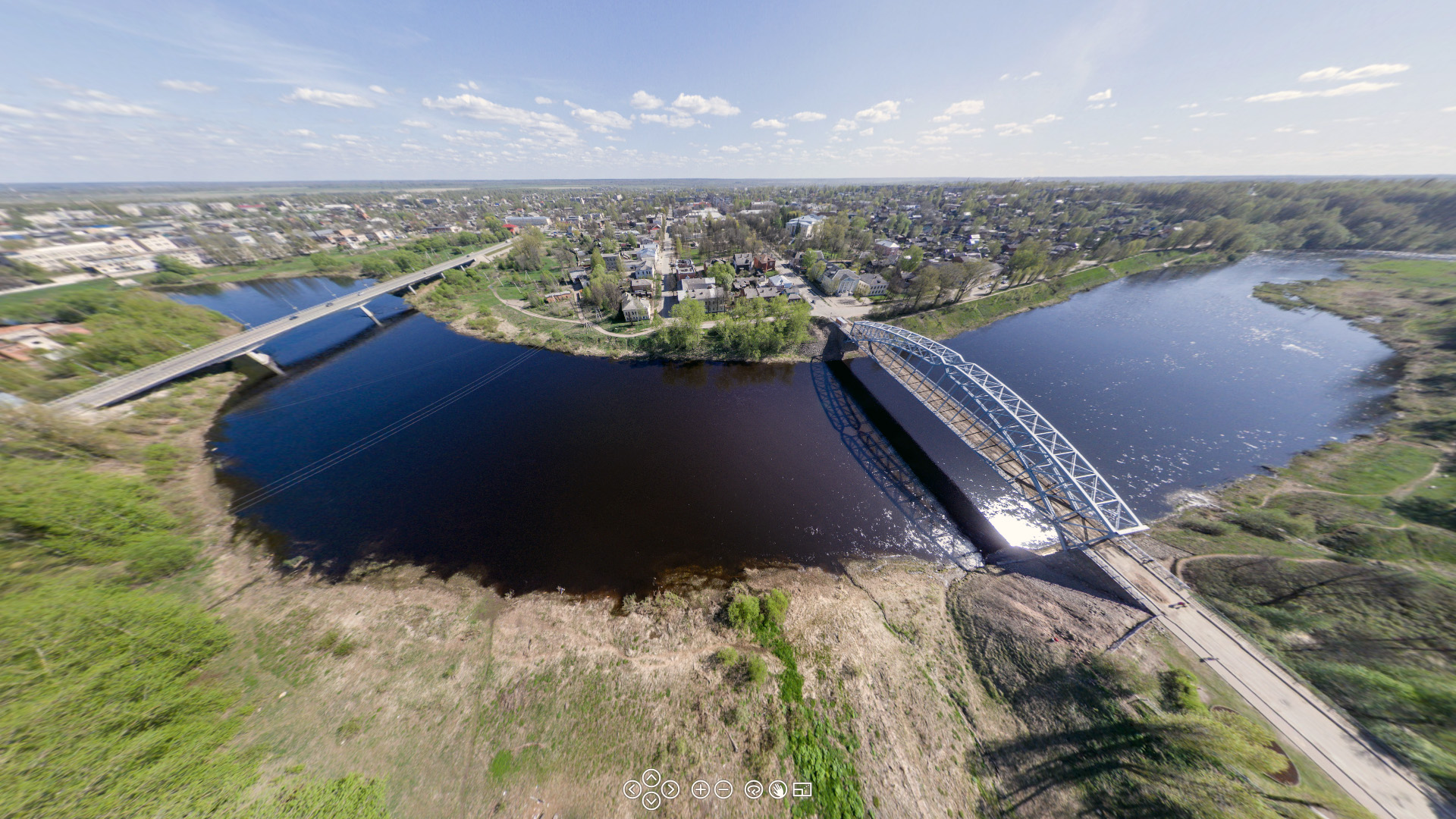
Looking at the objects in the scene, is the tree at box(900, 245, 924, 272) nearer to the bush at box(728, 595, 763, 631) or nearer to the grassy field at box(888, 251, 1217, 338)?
the grassy field at box(888, 251, 1217, 338)

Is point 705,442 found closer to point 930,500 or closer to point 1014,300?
point 930,500

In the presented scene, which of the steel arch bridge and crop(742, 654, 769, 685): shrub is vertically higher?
the steel arch bridge

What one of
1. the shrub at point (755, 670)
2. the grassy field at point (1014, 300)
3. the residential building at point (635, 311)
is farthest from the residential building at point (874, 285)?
the shrub at point (755, 670)

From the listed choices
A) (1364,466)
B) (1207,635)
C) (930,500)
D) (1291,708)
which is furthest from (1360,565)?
(930,500)

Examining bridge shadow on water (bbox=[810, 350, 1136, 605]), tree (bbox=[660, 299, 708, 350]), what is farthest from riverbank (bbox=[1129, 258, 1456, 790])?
tree (bbox=[660, 299, 708, 350])

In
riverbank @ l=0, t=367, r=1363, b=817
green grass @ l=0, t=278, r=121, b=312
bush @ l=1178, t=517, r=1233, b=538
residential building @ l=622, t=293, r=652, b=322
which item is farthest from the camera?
residential building @ l=622, t=293, r=652, b=322

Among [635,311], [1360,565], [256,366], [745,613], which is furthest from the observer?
[635,311]

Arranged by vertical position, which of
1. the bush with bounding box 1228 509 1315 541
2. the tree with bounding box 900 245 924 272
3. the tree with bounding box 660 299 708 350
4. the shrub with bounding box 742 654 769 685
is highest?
the tree with bounding box 900 245 924 272

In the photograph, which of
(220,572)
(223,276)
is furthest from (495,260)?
(220,572)
